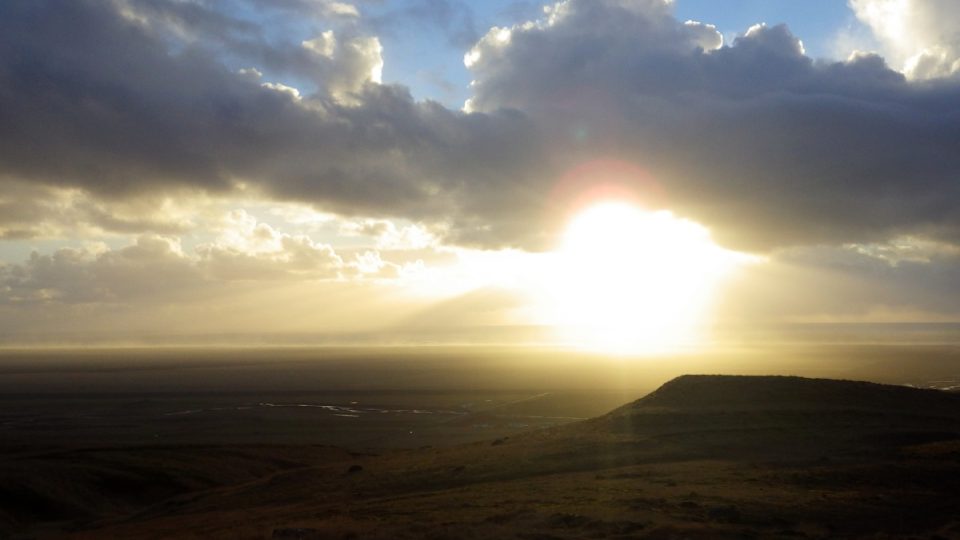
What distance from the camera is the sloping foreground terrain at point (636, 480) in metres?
19.8

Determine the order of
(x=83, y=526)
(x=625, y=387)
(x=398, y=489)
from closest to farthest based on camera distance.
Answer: (x=398, y=489) < (x=83, y=526) < (x=625, y=387)

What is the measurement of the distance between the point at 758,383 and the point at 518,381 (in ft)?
226

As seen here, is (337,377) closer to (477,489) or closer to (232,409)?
(232,409)

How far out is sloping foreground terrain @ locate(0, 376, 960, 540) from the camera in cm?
1975

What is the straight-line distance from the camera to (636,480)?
83.1ft

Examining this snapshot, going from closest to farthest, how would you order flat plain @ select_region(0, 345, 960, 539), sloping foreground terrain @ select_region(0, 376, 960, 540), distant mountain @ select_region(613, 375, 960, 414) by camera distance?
sloping foreground terrain @ select_region(0, 376, 960, 540), flat plain @ select_region(0, 345, 960, 539), distant mountain @ select_region(613, 375, 960, 414)

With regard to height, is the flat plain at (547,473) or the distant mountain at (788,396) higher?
the distant mountain at (788,396)

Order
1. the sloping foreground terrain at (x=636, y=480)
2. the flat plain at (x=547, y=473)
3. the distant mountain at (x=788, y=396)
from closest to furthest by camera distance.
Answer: the sloping foreground terrain at (x=636, y=480) < the flat plain at (x=547, y=473) < the distant mountain at (x=788, y=396)

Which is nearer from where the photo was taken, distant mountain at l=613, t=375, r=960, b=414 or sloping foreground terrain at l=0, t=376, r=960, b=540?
sloping foreground terrain at l=0, t=376, r=960, b=540

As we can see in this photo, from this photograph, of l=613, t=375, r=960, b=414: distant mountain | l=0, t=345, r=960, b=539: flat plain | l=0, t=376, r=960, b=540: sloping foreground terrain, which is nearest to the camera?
l=0, t=376, r=960, b=540: sloping foreground terrain

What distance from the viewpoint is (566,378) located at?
11006cm

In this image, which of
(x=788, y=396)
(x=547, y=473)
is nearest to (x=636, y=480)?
(x=547, y=473)

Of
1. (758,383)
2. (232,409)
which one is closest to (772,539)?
(758,383)

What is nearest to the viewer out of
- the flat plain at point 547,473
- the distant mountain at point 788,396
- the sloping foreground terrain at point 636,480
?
the sloping foreground terrain at point 636,480
